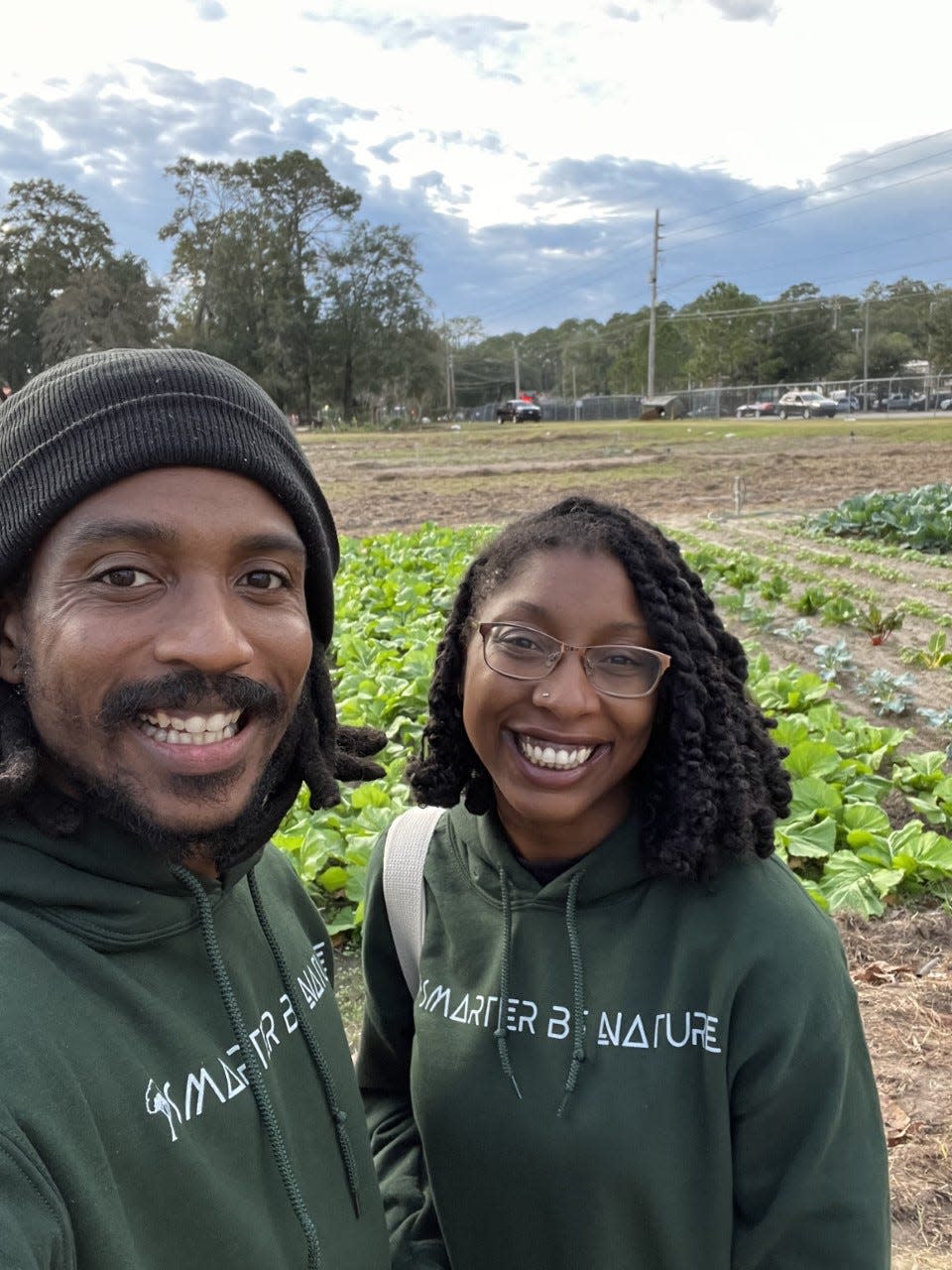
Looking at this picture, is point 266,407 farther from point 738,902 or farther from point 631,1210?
point 631,1210

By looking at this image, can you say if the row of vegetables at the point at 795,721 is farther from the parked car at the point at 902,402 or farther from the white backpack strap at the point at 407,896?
the parked car at the point at 902,402

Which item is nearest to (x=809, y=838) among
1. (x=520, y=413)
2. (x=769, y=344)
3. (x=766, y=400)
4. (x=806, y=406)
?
(x=806, y=406)

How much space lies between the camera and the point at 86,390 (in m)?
1.34

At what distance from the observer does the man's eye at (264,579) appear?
4.59 ft

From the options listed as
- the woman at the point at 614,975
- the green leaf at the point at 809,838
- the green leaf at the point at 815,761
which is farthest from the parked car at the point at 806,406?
the woman at the point at 614,975

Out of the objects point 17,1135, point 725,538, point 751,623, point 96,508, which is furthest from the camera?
point 725,538

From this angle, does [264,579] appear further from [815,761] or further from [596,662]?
[815,761]

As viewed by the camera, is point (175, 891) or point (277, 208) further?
point (277, 208)

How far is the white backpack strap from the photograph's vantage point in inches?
74.6

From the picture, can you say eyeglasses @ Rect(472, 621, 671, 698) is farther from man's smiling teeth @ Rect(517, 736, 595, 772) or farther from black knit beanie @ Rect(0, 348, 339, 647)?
black knit beanie @ Rect(0, 348, 339, 647)

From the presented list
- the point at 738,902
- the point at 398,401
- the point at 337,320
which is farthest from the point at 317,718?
the point at 398,401

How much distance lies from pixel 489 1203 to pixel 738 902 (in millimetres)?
661

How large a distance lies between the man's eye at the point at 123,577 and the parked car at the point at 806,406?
5132 cm

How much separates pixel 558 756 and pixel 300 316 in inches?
2324
